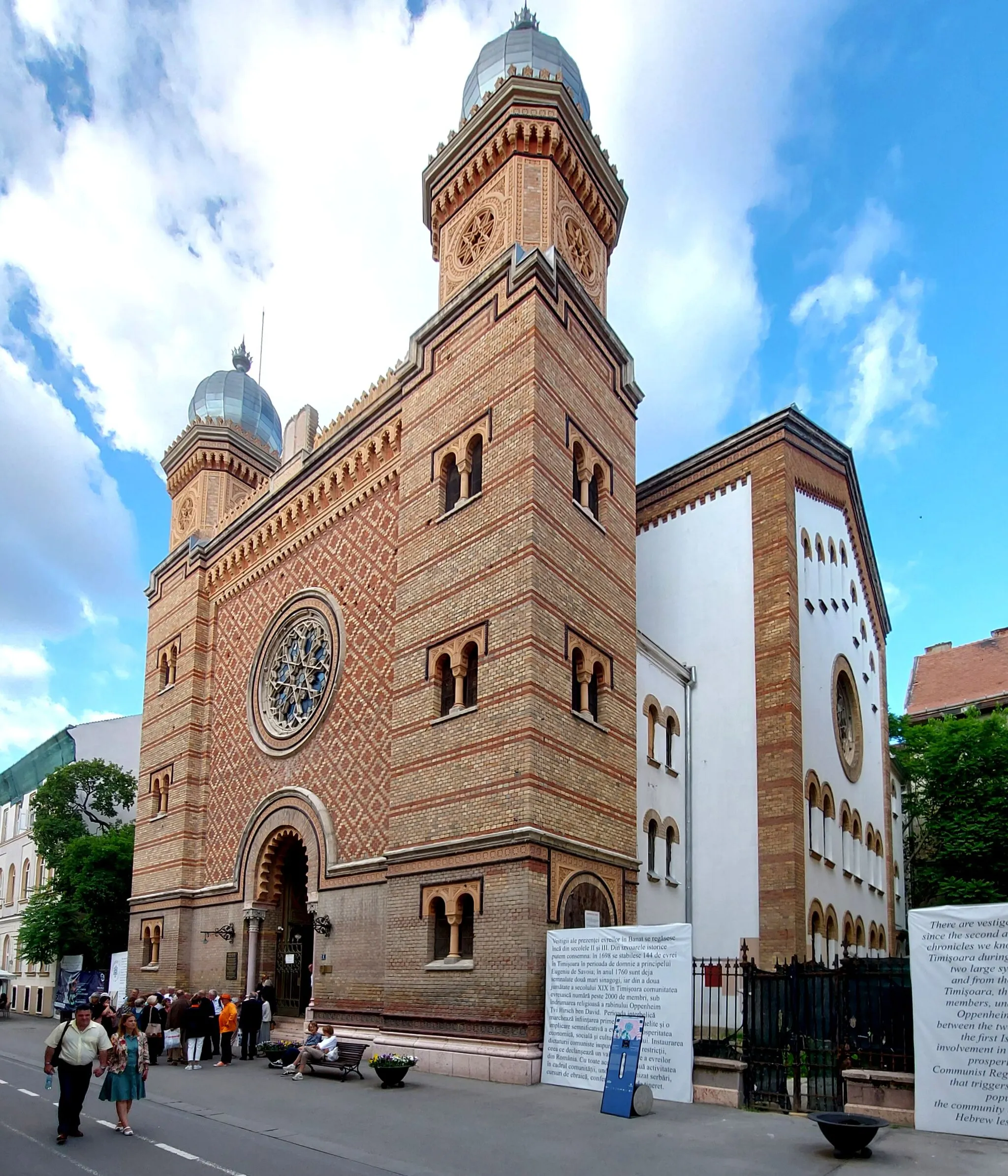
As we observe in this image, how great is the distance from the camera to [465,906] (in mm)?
16422

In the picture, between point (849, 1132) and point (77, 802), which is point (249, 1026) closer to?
point (849, 1132)

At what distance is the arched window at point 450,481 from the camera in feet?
63.5

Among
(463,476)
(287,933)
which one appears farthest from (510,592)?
(287,933)

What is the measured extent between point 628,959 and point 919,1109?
13.6 feet

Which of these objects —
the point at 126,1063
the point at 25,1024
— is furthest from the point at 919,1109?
the point at 25,1024

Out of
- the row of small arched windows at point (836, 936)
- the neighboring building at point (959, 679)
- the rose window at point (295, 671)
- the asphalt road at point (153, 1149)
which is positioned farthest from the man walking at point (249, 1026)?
the neighboring building at point (959, 679)

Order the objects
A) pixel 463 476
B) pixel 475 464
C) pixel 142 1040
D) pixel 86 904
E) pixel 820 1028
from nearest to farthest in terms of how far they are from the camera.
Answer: pixel 142 1040 < pixel 820 1028 < pixel 463 476 < pixel 475 464 < pixel 86 904

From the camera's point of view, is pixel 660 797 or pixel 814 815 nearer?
pixel 660 797

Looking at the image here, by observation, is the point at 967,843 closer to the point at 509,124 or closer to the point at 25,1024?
the point at 509,124

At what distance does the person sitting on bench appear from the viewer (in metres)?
15.4

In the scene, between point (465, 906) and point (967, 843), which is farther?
point (967, 843)

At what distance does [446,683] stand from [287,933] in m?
8.25

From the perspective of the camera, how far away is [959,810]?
3222cm

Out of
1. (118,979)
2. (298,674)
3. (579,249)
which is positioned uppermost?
(579,249)
